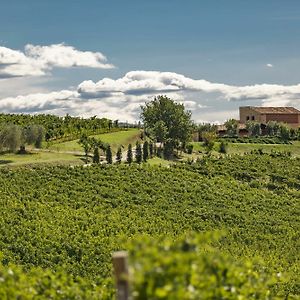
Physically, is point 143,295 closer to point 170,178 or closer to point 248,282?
point 248,282

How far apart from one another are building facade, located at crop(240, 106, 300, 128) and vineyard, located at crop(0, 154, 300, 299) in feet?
170

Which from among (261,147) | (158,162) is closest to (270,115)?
(261,147)

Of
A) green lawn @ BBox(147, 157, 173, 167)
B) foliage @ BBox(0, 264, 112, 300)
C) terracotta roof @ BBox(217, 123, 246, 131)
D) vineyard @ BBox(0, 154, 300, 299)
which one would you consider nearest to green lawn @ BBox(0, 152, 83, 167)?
vineyard @ BBox(0, 154, 300, 299)

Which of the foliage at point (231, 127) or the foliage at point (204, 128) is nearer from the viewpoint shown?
the foliage at point (204, 128)

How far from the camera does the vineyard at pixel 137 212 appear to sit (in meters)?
27.8

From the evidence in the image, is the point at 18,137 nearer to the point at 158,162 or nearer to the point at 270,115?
→ the point at 158,162

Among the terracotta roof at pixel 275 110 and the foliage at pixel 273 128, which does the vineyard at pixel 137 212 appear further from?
the terracotta roof at pixel 275 110

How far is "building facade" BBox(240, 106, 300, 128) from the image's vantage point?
106 m

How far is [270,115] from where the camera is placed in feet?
351

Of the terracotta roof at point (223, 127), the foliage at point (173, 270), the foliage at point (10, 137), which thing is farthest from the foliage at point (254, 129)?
the foliage at point (173, 270)

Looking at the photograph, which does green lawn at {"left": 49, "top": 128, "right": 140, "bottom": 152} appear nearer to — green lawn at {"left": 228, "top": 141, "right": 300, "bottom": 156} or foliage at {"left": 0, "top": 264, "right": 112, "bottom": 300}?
green lawn at {"left": 228, "top": 141, "right": 300, "bottom": 156}

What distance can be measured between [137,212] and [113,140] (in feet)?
101

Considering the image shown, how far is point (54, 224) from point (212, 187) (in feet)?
58.4

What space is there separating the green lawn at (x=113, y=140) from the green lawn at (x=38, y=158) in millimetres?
4352
